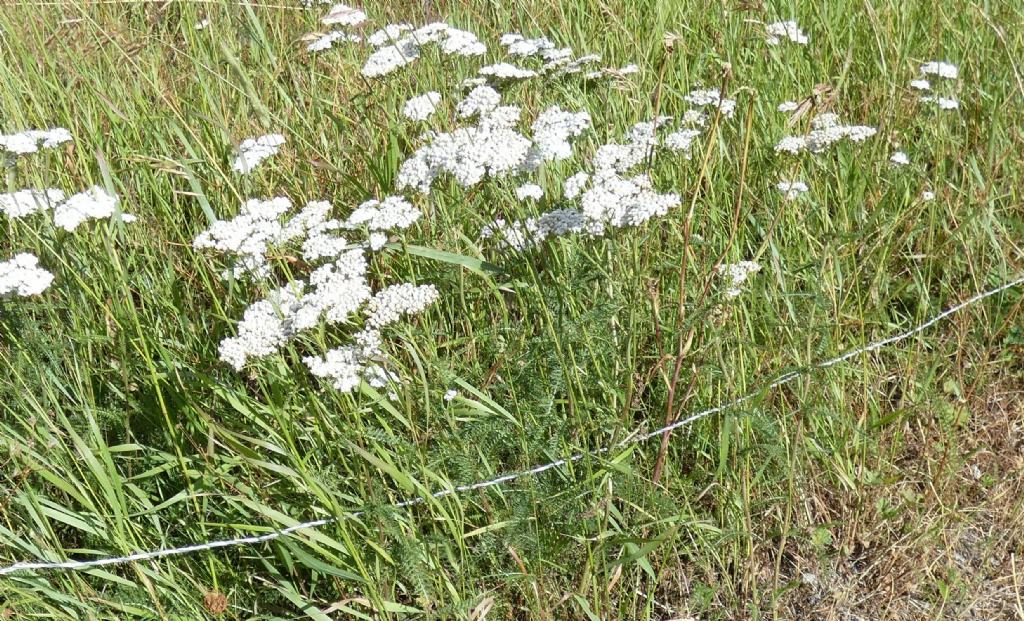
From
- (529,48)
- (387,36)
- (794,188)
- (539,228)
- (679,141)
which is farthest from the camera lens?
(387,36)

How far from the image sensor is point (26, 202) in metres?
2.11

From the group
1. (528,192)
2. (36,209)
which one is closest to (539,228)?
(528,192)

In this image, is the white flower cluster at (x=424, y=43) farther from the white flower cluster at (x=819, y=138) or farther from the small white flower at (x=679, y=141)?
the white flower cluster at (x=819, y=138)

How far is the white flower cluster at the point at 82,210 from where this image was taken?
6.65 feet

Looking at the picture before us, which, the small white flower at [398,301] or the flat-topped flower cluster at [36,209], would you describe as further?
the flat-topped flower cluster at [36,209]

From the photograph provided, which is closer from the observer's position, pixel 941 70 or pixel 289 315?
pixel 289 315

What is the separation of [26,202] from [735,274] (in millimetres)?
1669

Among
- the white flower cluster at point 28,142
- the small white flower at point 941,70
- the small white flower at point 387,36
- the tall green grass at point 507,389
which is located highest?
the small white flower at point 387,36

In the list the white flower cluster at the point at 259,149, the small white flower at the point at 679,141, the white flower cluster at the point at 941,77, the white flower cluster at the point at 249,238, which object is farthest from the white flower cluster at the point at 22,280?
the white flower cluster at the point at 941,77

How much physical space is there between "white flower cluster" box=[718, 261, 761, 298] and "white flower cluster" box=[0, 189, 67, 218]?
5.02ft

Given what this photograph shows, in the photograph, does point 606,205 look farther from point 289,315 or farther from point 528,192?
point 289,315

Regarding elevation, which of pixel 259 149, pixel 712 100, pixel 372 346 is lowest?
pixel 372 346

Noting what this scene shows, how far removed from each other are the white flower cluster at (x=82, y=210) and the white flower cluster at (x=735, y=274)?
139 cm

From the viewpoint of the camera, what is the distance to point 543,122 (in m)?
2.06
